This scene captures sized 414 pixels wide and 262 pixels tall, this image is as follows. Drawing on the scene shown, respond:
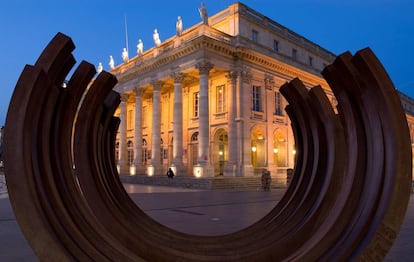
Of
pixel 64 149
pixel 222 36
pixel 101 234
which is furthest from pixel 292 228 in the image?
pixel 222 36

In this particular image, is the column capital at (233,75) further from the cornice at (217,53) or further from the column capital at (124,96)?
the column capital at (124,96)

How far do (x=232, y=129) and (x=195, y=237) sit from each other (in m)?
26.5

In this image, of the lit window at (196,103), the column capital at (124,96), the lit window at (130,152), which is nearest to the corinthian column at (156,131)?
the lit window at (196,103)

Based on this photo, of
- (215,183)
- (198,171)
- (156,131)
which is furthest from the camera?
(156,131)

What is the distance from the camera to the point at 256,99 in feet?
107

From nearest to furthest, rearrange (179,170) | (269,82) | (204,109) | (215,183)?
(215,183) < (204,109) < (179,170) < (269,82)

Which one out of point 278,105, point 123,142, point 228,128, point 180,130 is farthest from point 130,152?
point 278,105

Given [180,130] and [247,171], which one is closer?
[247,171]

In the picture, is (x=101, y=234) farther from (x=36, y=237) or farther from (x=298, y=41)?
(x=298, y=41)

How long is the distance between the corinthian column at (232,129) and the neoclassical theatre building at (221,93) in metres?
0.08

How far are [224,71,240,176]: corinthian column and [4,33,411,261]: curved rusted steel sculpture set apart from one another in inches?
1001

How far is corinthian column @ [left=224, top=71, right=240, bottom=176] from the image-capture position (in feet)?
95.8

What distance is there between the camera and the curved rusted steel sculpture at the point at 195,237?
74.0 inches

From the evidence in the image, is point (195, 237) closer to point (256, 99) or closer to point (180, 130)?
point (180, 130)
